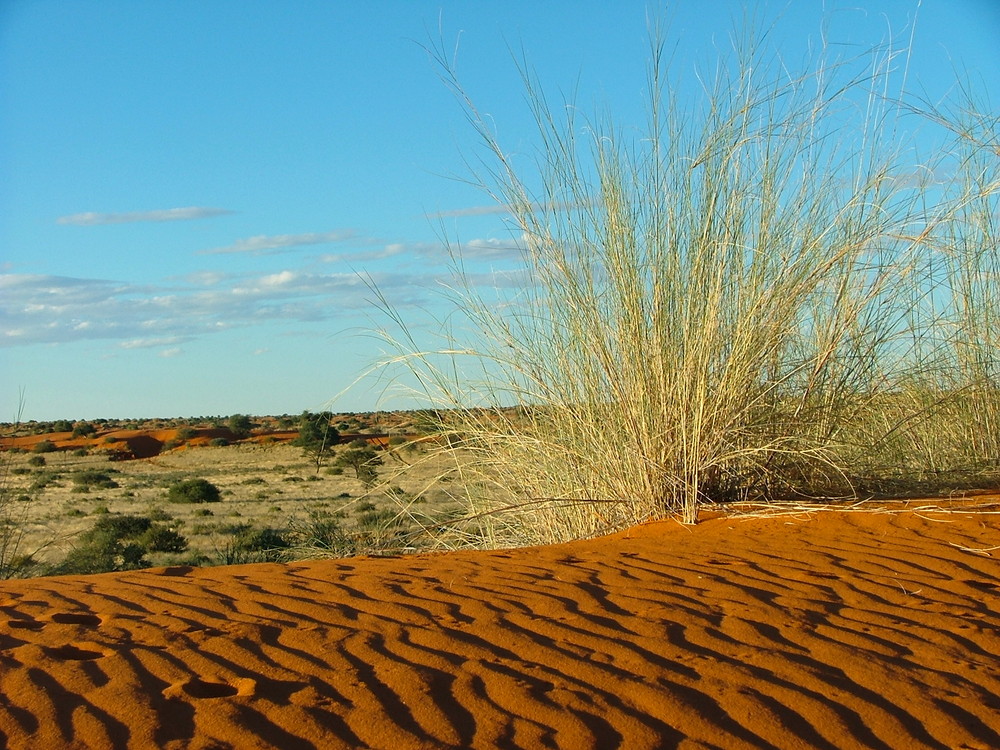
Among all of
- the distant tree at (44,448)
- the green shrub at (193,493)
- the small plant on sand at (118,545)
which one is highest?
the distant tree at (44,448)

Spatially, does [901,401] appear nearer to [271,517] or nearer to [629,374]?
[629,374]

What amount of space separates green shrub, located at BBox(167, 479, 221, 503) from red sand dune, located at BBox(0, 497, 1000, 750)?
56.8 ft

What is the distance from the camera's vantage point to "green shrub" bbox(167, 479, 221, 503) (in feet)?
72.8

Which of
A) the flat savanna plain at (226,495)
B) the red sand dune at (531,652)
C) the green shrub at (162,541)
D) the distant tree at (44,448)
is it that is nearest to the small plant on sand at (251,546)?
the flat savanna plain at (226,495)

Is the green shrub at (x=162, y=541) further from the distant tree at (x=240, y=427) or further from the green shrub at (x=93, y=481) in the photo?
the distant tree at (x=240, y=427)

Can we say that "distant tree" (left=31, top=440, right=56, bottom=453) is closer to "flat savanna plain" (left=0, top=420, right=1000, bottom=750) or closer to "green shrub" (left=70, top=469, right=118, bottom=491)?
"green shrub" (left=70, top=469, right=118, bottom=491)

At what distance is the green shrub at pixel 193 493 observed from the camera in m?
22.2

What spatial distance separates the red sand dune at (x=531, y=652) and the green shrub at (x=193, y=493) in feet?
56.8

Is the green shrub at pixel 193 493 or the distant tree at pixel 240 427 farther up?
the distant tree at pixel 240 427

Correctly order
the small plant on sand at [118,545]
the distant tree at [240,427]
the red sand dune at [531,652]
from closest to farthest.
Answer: the red sand dune at [531,652]
the small plant on sand at [118,545]
the distant tree at [240,427]

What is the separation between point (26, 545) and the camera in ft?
48.1

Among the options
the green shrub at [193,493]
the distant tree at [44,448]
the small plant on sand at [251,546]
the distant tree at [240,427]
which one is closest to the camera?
the small plant on sand at [251,546]

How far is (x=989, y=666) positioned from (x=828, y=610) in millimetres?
796

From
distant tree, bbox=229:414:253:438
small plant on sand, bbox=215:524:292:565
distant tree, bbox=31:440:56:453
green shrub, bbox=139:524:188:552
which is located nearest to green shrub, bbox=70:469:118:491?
small plant on sand, bbox=215:524:292:565
